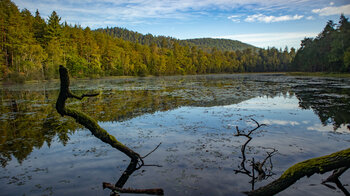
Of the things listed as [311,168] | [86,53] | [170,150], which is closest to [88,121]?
[170,150]

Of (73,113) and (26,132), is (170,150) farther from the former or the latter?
(26,132)

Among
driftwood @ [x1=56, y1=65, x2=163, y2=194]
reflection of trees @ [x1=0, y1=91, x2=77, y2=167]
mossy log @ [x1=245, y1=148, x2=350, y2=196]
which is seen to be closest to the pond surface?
reflection of trees @ [x1=0, y1=91, x2=77, y2=167]

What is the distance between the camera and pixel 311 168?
3312 mm

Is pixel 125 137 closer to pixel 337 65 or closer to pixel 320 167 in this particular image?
pixel 320 167

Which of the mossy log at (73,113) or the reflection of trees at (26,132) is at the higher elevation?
the mossy log at (73,113)

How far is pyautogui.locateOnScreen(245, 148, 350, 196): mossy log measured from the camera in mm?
3018

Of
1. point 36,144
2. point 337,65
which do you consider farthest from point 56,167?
point 337,65

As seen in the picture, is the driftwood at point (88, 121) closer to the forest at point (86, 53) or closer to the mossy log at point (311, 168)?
the mossy log at point (311, 168)

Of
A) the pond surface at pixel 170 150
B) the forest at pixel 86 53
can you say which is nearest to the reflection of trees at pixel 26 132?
the pond surface at pixel 170 150

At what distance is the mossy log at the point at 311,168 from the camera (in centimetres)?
302

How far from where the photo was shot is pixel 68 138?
8.09m

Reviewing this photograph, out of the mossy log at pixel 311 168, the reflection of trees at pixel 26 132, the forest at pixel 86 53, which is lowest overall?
the reflection of trees at pixel 26 132

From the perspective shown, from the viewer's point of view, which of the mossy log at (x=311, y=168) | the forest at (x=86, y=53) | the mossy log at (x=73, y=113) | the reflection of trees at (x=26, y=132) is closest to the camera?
the mossy log at (x=311, y=168)

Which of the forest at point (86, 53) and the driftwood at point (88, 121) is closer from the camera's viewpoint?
the driftwood at point (88, 121)
